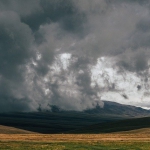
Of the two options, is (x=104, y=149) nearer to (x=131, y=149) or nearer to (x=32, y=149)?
(x=131, y=149)

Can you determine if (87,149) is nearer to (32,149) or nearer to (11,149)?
(32,149)

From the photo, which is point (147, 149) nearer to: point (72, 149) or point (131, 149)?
point (131, 149)

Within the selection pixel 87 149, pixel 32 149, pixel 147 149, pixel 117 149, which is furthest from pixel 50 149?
pixel 147 149

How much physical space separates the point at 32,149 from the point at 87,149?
11241 millimetres

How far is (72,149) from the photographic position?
59.6 m

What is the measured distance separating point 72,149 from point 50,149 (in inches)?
186

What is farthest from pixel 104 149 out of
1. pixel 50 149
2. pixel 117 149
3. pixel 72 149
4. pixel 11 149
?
pixel 11 149

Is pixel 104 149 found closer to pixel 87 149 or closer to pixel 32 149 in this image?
pixel 87 149

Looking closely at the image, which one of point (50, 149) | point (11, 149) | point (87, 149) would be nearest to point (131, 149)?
point (87, 149)

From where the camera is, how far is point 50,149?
57.9 meters

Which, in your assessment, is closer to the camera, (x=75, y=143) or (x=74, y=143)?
(x=74, y=143)

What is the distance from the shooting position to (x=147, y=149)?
196 ft

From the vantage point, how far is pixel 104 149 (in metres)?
60.5

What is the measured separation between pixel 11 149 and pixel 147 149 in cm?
2783
